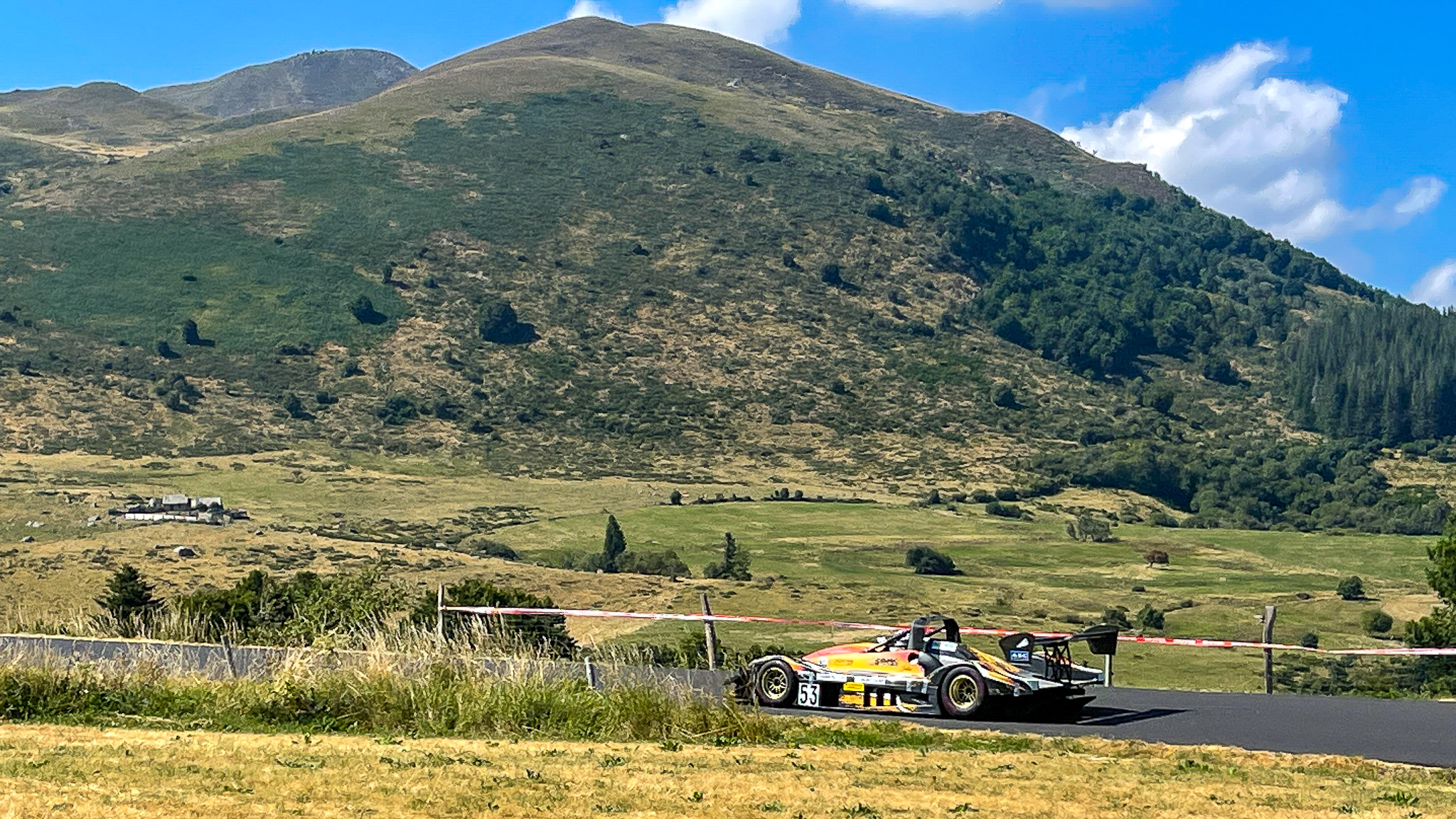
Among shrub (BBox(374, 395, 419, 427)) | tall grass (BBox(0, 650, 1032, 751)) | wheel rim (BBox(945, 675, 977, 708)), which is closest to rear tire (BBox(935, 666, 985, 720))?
wheel rim (BBox(945, 675, 977, 708))

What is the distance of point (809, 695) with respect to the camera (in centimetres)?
1973

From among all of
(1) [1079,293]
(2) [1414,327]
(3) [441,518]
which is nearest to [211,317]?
(3) [441,518]

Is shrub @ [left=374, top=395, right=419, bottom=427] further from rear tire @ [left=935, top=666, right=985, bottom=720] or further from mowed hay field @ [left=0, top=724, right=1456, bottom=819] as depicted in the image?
mowed hay field @ [left=0, top=724, right=1456, bottom=819]

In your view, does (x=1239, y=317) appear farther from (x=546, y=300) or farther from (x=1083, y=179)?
(x=546, y=300)

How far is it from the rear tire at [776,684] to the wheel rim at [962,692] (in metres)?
1.93

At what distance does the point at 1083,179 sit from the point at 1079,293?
1970 inches

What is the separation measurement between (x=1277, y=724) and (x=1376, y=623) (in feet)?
137

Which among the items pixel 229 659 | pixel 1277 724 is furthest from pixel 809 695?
pixel 229 659

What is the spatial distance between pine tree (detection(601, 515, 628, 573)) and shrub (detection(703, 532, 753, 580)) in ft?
12.8

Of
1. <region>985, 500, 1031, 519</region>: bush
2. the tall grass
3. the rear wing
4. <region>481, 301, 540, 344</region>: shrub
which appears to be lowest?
the tall grass

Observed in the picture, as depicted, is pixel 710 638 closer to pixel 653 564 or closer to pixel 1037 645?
pixel 1037 645

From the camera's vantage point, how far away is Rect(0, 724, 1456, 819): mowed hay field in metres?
12.3

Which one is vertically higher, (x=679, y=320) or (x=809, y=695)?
(x=679, y=320)

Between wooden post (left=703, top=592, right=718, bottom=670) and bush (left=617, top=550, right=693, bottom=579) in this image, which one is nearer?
wooden post (left=703, top=592, right=718, bottom=670)
